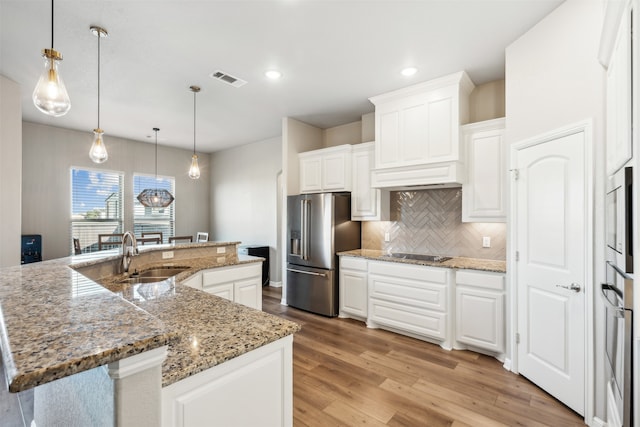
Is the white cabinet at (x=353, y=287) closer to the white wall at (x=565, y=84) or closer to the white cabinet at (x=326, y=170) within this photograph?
the white cabinet at (x=326, y=170)

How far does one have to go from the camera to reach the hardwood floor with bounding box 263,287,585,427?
80.1 inches

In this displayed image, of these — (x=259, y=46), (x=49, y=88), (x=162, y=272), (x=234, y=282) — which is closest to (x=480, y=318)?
(x=234, y=282)

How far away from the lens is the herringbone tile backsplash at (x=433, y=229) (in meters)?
3.37

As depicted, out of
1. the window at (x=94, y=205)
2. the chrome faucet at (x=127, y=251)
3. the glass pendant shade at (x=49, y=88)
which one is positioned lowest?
the chrome faucet at (x=127, y=251)

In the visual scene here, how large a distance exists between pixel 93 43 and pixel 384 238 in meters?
Answer: 3.74

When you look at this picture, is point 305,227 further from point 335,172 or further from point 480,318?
point 480,318

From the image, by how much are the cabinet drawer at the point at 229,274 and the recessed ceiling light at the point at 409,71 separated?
2565mm

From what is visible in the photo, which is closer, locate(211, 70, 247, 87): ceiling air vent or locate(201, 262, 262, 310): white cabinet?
locate(201, 262, 262, 310): white cabinet

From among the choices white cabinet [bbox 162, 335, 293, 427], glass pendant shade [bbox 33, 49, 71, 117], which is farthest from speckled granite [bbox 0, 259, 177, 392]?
glass pendant shade [bbox 33, 49, 71, 117]

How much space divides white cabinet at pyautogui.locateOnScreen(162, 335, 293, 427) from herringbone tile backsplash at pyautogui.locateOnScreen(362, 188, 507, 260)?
2857 mm

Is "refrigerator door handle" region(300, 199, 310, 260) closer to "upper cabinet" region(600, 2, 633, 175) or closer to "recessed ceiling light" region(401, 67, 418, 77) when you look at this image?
"recessed ceiling light" region(401, 67, 418, 77)

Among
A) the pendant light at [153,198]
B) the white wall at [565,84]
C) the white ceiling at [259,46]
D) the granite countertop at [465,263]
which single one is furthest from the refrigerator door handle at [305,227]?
the pendant light at [153,198]

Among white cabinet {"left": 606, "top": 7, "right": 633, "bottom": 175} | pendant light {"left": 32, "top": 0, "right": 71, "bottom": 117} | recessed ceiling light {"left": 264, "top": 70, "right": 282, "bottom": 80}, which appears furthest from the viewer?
recessed ceiling light {"left": 264, "top": 70, "right": 282, "bottom": 80}

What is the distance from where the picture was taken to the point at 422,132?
133 inches
